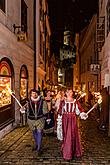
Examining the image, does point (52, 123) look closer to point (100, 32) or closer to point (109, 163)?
point (109, 163)

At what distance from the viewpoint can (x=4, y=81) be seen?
12.5 m

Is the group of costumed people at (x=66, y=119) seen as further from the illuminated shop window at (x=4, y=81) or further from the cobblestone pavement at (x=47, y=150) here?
the illuminated shop window at (x=4, y=81)

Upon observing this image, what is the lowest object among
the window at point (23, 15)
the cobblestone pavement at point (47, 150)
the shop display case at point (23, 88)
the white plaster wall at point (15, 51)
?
the cobblestone pavement at point (47, 150)

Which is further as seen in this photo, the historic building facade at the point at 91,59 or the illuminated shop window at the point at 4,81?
the historic building facade at the point at 91,59

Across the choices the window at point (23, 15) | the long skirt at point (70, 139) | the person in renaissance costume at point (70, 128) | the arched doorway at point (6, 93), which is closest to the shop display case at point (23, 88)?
the arched doorway at point (6, 93)

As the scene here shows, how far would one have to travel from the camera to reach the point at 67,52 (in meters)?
54.3

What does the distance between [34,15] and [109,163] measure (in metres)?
15.1

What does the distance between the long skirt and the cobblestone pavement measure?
207mm

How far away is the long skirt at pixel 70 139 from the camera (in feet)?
27.1

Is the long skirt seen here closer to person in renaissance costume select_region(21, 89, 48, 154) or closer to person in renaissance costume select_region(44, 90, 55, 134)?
person in renaissance costume select_region(21, 89, 48, 154)

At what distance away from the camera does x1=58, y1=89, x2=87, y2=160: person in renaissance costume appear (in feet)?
27.1

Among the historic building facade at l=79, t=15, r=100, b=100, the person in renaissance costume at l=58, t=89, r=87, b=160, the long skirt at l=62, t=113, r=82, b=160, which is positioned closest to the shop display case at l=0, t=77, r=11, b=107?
the person in renaissance costume at l=58, t=89, r=87, b=160

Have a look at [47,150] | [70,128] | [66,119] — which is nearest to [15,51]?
[47,150]

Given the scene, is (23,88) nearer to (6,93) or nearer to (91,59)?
(6,93)
